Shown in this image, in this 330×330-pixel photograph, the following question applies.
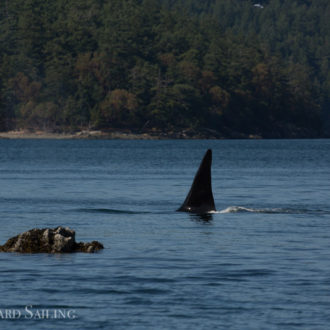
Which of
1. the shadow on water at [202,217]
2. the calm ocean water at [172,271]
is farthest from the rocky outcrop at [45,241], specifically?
the shadow on water at [202,217]

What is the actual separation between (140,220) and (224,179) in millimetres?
33338

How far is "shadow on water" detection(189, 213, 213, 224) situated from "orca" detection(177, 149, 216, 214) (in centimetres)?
22

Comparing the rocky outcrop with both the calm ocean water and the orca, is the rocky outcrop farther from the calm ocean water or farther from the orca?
the orca

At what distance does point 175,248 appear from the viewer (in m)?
24.1

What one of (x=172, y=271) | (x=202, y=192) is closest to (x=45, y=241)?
(x=172, y=271)

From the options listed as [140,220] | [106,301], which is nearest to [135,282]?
[106,301]

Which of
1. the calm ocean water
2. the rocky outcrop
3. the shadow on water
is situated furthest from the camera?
the shadow on water

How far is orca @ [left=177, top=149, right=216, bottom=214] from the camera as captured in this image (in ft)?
96.0

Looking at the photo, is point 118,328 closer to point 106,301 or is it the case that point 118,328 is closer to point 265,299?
point 106,301

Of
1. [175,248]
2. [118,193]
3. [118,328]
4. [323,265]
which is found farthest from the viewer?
[118,193]

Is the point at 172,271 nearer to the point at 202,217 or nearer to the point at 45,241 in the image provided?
the point at 45,241

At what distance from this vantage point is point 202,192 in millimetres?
30828

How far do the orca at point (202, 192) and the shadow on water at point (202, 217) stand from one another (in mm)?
220

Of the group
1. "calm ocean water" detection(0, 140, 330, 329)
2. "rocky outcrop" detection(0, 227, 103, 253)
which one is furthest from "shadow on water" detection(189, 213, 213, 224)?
"rocky outcrop" detection(0, 227, 103, 253)
